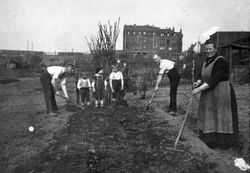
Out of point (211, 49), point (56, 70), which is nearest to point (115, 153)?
point (211, 49)

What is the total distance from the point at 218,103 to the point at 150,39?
5077cm

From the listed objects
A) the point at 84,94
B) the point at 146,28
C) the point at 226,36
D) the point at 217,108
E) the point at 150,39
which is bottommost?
the point at 84,94

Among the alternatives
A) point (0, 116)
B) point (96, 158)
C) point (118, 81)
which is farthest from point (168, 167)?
point (0, 116)

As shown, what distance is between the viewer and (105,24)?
7.94 meters

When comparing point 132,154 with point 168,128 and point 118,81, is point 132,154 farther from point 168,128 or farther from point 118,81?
point 118,81

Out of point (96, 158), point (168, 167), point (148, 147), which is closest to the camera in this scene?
point (168, 167)

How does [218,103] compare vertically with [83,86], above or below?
below

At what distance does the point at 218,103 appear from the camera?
3604mm

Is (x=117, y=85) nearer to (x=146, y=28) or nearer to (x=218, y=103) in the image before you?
(x=218, y=103)

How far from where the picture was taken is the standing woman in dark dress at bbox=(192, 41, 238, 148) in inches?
139

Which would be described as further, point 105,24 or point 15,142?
point 105,24

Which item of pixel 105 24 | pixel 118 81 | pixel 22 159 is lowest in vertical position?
pixel 22 159

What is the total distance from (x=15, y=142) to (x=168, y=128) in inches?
129

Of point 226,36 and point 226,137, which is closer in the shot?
point 226,137
